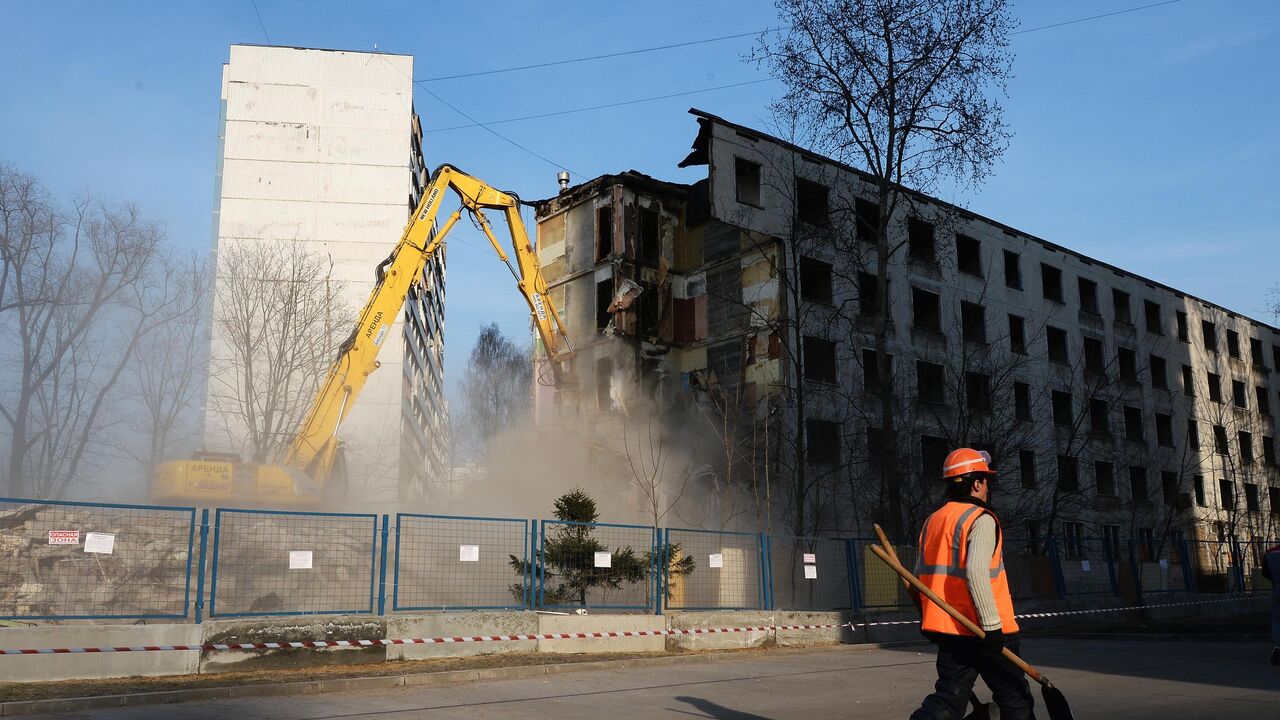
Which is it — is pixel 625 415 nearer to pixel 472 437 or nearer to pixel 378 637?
pixel 378 637

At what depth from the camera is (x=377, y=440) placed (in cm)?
5088

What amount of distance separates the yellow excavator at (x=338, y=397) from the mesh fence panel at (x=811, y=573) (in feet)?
33.8

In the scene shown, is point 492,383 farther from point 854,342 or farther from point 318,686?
point 318,686

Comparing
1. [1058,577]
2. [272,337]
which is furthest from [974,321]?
[272,337]

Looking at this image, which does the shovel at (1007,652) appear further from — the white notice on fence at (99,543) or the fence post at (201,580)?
the white notice on fence at (99,543)

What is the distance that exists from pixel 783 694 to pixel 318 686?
4831 mm

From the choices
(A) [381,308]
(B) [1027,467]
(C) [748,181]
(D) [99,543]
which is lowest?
(D) [99,543]

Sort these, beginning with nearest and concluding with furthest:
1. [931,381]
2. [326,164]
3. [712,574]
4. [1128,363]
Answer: [712,574] < [931,381] < [1128,363] < [326,164]

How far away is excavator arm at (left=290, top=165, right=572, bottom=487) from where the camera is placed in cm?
2428

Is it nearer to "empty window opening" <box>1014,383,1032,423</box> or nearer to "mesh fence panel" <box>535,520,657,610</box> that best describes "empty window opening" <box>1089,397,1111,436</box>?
"empty window opening" <box>1014,383,1032,423</box>

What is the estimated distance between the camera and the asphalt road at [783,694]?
8.91 meters

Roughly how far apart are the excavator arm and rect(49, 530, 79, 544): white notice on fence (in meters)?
11.4

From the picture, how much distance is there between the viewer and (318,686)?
1092 centimetres

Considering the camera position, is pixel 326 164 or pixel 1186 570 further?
pixel 326 164
